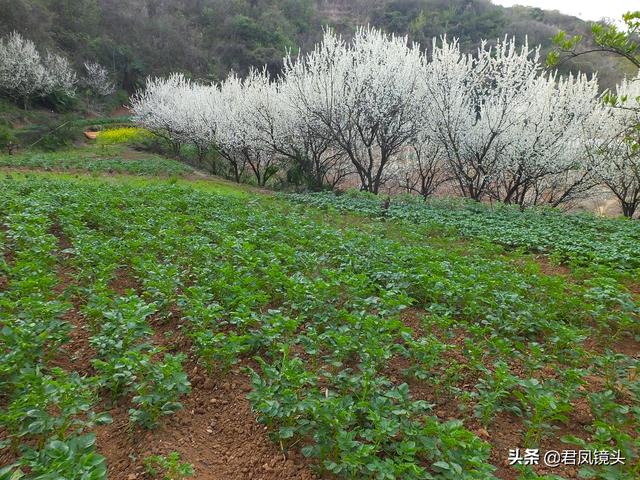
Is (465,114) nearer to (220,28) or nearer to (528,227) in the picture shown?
(528,227)

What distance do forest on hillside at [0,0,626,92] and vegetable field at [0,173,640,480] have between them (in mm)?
44593

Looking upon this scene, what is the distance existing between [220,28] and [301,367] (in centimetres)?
6523

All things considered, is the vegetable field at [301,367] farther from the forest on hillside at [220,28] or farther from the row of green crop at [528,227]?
the forest on hillside at [220,28]

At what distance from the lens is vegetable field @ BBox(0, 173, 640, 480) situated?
2.50 meters

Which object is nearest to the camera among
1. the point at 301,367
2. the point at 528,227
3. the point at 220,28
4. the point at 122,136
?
the point at 301,367

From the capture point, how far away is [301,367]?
10.6 ft

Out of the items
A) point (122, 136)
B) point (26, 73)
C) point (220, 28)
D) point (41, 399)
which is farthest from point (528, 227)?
point (220, 28)

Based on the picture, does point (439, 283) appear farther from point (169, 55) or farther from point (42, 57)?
point (169, 55)

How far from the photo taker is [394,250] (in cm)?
675

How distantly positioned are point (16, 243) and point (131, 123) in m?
38.2

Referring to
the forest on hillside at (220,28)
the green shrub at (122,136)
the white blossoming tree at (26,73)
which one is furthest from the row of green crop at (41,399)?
the forest on hillside at (220,28)

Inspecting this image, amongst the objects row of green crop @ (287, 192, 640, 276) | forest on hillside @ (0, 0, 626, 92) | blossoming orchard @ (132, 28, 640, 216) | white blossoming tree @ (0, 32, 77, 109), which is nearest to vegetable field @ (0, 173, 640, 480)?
row of green crop @ (287, 192, 640, 276)

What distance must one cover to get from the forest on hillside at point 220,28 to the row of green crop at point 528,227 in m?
36.1

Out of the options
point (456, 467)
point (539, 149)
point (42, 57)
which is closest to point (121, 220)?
point (456, 467)
